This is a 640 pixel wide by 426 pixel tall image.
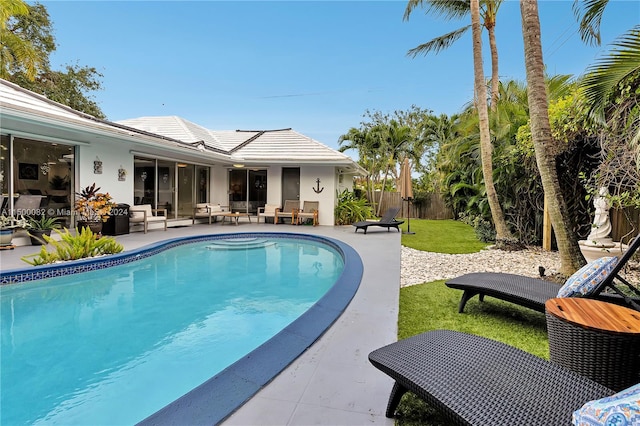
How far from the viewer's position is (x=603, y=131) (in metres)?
5.96

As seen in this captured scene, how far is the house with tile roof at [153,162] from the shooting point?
26.7 ft

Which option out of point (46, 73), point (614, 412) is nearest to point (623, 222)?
point (614, 412)

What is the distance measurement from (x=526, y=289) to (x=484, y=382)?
7.52ft

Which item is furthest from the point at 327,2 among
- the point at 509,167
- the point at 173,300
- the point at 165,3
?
the point at 173,300

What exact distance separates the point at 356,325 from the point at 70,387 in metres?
2.76

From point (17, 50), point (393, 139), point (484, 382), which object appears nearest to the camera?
point (484, 382)

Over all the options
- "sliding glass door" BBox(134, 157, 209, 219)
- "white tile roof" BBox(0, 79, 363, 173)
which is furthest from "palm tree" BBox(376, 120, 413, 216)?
"sliding glass door" BBox(134, 157, 209, 219)

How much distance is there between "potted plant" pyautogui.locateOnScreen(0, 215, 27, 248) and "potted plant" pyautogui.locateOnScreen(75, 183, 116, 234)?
1.30m

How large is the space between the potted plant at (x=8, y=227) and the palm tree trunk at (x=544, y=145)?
10.7 meters

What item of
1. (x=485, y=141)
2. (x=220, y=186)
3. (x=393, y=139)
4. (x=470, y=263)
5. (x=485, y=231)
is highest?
(x=393, y=139)

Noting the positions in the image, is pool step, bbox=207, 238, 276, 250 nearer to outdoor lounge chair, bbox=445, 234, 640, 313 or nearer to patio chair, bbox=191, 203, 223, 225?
patio chair, bbox=191, 203, 223, 225

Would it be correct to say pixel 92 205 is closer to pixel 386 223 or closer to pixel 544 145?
pixel 386 223

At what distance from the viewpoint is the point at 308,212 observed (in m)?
14.9

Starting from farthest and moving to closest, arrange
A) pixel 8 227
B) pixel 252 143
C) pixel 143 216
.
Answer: pixel 252 143 → pixel 143 216 → pixel 8 227
